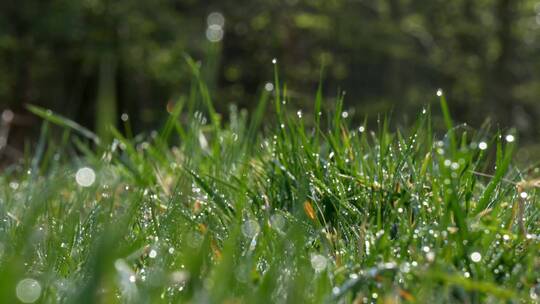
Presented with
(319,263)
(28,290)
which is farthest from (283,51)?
(28,290)

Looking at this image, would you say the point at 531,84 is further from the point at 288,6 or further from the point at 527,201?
the point at 527,201

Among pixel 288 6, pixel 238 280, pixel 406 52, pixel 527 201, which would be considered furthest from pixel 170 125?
pixel 406 52

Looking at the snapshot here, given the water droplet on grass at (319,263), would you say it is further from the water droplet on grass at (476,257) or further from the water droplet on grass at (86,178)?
the water droplet on grass at (86,178)

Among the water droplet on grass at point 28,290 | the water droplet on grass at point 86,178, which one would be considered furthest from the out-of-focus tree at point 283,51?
the water droplet on grass at point 28,290

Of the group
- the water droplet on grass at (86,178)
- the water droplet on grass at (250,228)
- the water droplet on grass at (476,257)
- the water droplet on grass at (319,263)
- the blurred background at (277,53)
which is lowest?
the blurred background at (277,53)

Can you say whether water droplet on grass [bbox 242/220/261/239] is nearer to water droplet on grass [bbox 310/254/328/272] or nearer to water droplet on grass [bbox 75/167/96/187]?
water droplet on grass [bbox 310/254/328/272]

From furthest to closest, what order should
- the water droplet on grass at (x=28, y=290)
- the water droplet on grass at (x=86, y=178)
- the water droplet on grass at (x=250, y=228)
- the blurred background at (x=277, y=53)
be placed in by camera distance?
the blurred background at (x=277, y=53) < the water droplet on grass at (x=86, y=178) < the water droplet on grass at (x=250, y=228) < the water droplet on grass at (x=28, y=290)

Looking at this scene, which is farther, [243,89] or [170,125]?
[243,89]
